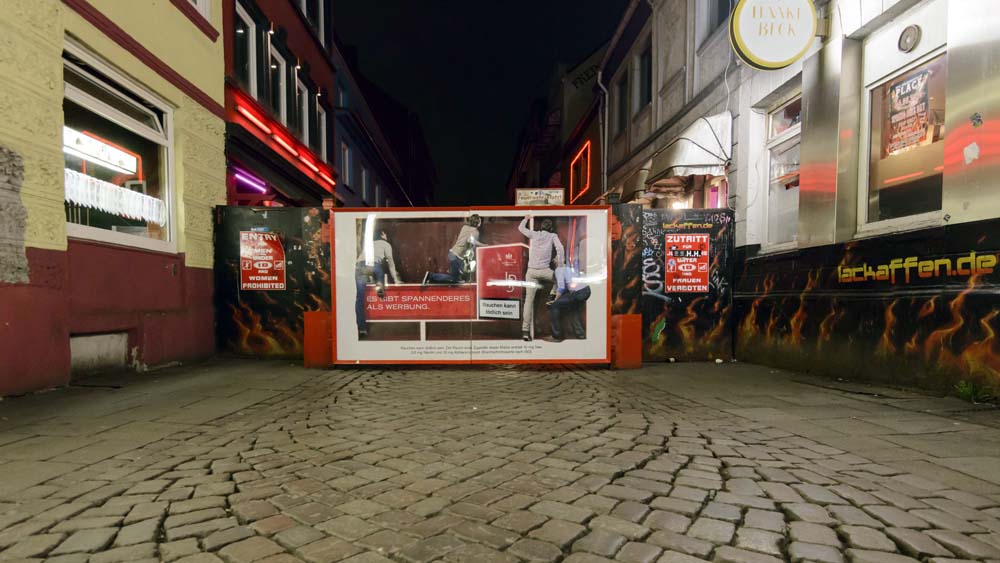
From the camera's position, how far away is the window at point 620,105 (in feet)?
49.8

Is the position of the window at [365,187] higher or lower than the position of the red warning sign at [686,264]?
higher

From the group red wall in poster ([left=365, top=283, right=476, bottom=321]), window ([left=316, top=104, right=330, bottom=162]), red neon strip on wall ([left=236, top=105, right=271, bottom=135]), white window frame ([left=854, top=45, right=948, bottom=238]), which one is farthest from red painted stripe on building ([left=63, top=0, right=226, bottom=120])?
white window frame ([left=854, top=45, right=948, bottom=238])

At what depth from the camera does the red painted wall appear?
4680mm

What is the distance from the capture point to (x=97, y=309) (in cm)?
562

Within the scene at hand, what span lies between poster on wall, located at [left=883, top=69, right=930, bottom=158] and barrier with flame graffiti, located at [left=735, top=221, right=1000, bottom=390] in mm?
1189

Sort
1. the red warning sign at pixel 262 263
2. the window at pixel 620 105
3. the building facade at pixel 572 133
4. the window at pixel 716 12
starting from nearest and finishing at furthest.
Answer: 1. the red warning sign at pixel 262 263
2. the window at pixel 716 12
3. the window at pixel 620 105
4. the building facade at pixel 572 133

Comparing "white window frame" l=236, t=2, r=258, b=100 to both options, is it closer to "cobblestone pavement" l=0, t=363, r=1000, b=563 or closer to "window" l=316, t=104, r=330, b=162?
"window" l=316, t=104, r=330, b=162

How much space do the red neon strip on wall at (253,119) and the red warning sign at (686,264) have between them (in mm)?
8101

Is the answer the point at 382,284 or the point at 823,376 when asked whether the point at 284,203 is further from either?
the point at 823,376

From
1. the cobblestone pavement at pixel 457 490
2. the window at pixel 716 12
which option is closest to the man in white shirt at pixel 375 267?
the cobblestone pavement at pixel 457 490

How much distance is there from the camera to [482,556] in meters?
1.93

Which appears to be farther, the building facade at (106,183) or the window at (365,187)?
the window at (365,187)

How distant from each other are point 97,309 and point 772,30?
9194 millimetres

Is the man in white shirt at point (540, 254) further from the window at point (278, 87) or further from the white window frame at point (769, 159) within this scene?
the window at point (278, 87)
